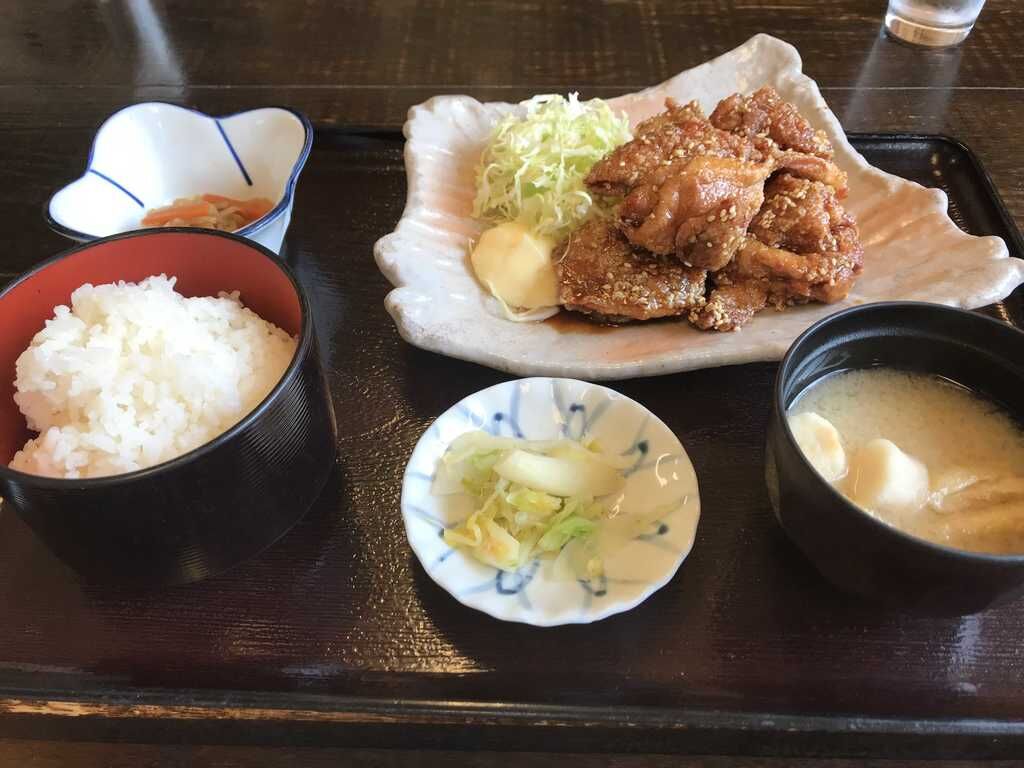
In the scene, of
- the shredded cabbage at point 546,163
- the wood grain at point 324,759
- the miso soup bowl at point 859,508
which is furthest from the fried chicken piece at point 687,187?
the wood grain at point 324,759

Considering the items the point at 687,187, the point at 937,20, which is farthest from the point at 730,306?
the point at 937,20

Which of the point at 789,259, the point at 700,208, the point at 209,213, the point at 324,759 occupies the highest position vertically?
the point at 700,208

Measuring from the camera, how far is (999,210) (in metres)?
2.02

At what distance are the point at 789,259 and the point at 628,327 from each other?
40cm

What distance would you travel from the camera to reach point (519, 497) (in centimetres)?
134

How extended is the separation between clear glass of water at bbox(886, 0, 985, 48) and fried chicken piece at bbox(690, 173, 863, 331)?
1572 mm

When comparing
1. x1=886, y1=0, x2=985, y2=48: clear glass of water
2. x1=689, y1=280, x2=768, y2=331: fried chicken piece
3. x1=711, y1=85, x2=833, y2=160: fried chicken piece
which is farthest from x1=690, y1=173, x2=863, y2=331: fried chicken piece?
x1=886, y1=0, x2=985, y2=48: clear glass of water

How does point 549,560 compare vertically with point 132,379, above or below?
below

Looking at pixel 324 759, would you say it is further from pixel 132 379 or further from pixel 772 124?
pixel 772 124

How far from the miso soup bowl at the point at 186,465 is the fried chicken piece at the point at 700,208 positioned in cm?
86

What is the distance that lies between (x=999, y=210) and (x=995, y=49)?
1.32m

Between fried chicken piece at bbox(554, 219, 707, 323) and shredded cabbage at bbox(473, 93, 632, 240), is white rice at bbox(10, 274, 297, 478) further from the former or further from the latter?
shredded cabbage at bbox(473, 93, 632, 240)

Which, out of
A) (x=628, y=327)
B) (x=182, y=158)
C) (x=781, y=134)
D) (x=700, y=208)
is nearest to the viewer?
(x=700, y=208)

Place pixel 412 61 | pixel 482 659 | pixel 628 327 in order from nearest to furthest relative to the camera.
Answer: pixel 482 659 → pixel 628 327 → pixel 412 61
